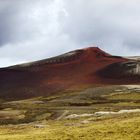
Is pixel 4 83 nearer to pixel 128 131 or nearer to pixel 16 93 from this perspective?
pixel 16 93

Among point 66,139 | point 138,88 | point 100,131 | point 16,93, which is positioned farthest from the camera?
point 16,93

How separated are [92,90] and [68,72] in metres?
33.0

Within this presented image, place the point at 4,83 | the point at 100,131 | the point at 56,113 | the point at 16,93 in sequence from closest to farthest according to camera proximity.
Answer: the point at 100,131 → the point at 56,113 → the point at 16,93 → the point at 4,83

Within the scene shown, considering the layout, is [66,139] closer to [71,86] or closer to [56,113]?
[56,113]

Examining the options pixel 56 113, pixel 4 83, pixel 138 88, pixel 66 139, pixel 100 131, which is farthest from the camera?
pixel 4 83

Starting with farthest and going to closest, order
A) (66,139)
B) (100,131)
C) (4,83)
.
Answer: (4,83)
(100,131)
(66,139)

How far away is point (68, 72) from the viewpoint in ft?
645

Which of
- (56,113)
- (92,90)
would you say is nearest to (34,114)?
(56,113)

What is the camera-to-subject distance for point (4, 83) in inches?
7697

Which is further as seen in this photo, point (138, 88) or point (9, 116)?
point (138, 88)

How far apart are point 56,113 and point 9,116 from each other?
9911 mm

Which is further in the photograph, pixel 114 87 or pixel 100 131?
pixel 114 87

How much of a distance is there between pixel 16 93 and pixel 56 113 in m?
91.7

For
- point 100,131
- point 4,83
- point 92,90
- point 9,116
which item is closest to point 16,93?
point 4,83
